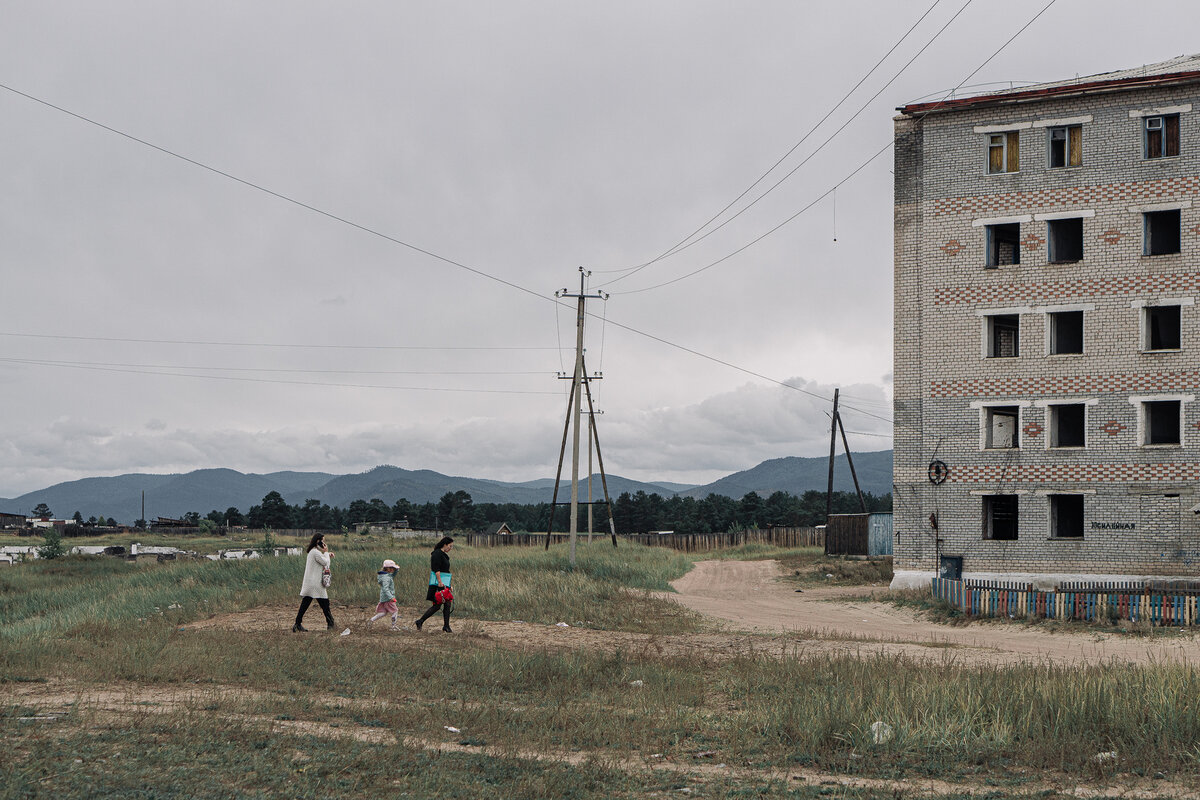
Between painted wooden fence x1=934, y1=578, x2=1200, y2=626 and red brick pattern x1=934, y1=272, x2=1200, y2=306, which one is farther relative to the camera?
red brick pattern x1=934, y1=272, x2=1200, y2=306

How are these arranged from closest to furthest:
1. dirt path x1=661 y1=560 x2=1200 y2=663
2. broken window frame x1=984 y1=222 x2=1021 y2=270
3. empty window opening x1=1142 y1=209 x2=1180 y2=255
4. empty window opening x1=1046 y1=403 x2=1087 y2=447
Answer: dirt path x1=661 y1=560 x2=1200 y2=663, empty window opening x1=1142 y1=209 x2=1180 y2=255, empty window opening x1=1046 y1=403 x2=1087 y2=447, broken window frame x1=984 y1=222 x2=1021 y2=270

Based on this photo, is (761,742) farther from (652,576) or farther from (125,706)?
(652,576)

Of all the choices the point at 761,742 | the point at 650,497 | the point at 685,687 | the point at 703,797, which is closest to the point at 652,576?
the point at 685,687

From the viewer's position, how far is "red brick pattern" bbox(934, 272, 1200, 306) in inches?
1142

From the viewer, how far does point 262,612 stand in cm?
2178

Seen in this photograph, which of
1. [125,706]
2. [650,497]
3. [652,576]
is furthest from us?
[650,497]

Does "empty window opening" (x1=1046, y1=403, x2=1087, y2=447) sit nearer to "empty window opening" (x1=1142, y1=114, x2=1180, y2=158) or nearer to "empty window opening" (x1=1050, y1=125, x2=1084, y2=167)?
"empty window opening" (x1=1050, y1=125, x2=1084, y2=167)

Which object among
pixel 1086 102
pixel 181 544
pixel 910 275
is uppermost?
pixel 1086 102

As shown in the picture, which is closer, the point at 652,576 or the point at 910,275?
the point at 910,275

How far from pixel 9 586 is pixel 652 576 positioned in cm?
2393

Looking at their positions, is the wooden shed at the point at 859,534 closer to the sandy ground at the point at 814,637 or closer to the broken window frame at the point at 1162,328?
the broken window frame at the point at 1162,328

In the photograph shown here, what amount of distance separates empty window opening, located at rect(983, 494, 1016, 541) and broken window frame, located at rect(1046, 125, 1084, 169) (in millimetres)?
10459

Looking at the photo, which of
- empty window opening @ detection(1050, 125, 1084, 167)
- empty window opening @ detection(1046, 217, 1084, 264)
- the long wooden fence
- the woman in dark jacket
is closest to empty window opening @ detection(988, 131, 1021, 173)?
empty window opening @ detection(1050, 125, 1084, 167)

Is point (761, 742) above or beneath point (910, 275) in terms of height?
beneath
